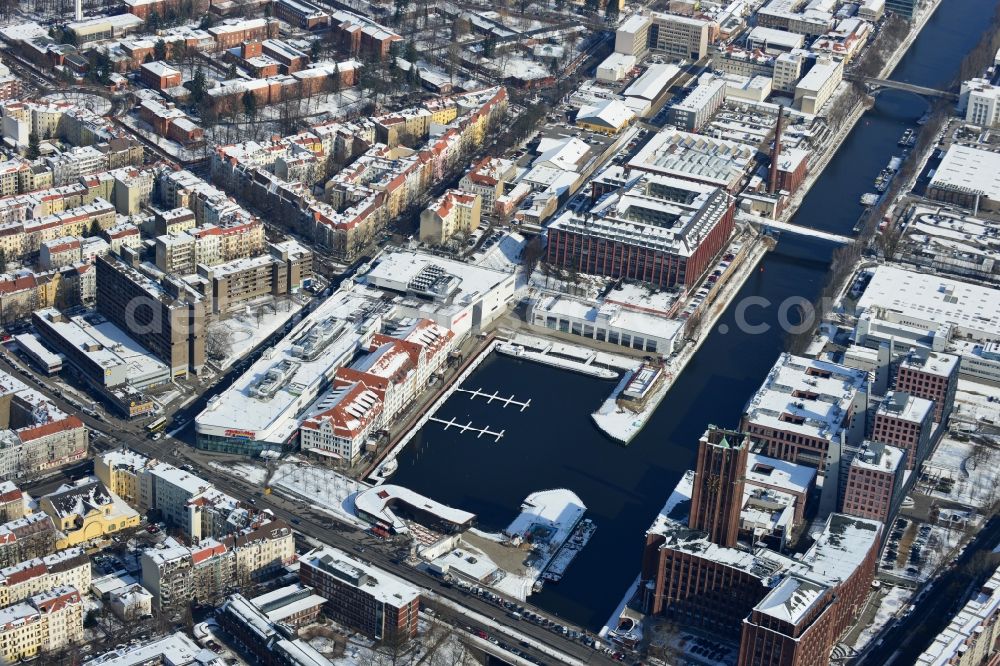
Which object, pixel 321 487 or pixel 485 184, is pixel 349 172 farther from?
pixel 321 487

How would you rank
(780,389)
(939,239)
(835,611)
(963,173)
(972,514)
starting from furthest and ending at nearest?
(963,173)
(939,239)
(780,389)
(972,514)
(835,611)

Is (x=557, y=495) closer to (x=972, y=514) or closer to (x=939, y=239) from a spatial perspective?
(x=972, y=514)

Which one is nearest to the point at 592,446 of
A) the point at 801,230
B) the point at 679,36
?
the point at 801,230

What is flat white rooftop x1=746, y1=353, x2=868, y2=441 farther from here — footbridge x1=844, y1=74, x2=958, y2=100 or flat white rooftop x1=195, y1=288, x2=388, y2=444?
footbridge x1=844, y1=74, x2=958, y2=100

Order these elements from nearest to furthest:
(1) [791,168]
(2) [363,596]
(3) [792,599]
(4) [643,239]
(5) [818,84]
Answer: (3) [792,599] → (2) [363,596] → (4) [643,239] → (1) [791,168] → (5) [818,84]

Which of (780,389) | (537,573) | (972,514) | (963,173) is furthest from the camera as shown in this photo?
(963,173)

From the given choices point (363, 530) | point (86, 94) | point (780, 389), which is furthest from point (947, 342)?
point (86, 94)

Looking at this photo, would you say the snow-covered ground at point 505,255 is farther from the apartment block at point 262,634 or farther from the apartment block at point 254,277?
the apartment block at point 262,634
